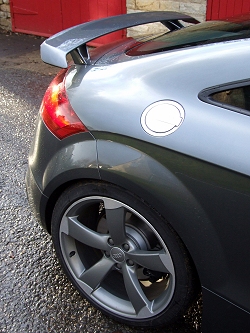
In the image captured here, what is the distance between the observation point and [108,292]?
2365 mm

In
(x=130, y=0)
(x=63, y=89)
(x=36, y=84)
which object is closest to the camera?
(x=63, y=89)

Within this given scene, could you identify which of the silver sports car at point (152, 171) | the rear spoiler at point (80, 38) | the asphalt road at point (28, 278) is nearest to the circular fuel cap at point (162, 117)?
the silver sports car at point (152, 171)

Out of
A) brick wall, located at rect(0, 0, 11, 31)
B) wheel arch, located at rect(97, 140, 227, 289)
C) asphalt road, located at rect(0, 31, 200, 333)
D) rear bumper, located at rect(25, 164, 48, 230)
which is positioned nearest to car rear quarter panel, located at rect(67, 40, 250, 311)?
wheel arch, located at rect(97, 140, 227, 289)

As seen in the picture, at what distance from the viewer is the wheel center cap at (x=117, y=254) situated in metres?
2.20

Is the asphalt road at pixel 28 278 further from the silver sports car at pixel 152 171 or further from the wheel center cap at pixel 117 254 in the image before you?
the wheel center cap at pixel 117 254

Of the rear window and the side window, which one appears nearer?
the side window

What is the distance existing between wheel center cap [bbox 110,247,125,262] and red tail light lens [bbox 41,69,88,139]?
23.1 inches

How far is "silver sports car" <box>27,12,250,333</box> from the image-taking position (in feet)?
5.72

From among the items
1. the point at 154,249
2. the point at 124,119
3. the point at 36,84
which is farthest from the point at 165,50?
the point at 36,84

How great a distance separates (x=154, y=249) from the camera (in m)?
2.19

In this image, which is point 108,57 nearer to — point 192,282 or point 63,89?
point 63,89

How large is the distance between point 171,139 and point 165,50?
555mm

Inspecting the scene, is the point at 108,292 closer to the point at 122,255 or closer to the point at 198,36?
the point at 122,255

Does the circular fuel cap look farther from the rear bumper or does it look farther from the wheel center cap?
the rear bumper
